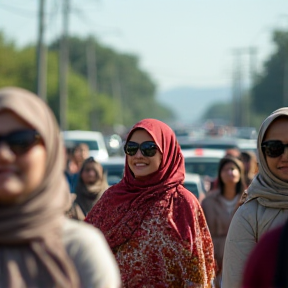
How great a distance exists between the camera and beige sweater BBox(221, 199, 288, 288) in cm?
570

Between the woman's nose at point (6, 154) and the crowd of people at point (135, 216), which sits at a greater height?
the woman's nose at point (6, 154)

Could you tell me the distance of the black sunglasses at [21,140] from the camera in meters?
3.63

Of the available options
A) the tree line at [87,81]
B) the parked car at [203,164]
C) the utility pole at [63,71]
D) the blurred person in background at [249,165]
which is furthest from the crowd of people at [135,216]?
the tree line at [87,81]

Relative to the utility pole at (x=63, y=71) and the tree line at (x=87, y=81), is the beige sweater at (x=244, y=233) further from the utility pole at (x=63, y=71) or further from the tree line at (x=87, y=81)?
the tree line at (x=87, y=81)

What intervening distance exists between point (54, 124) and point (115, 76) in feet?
463

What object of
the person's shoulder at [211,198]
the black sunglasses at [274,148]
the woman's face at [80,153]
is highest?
the black sunglasses at [274,148]

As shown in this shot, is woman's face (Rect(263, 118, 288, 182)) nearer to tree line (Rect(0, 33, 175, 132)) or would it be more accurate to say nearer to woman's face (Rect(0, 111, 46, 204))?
woman's face (Rect(0, 111, 46, 204))

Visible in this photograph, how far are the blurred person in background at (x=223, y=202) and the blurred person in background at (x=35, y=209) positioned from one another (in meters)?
5.72

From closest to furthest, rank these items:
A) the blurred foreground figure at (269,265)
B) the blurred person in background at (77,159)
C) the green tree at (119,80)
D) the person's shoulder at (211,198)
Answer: the blurred foreground figure at (269,265) < the person's shoulder at (211,198) < the blurred person in background at (77,159) < the green tree at (119,80)

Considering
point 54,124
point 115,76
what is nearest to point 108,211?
point 54,124

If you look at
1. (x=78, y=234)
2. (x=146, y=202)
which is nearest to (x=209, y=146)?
(x=146, y=202)

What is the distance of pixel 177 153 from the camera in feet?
24.1

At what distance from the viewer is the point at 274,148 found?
19.3 feet

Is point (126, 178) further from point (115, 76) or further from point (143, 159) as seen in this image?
point (115, 76)
